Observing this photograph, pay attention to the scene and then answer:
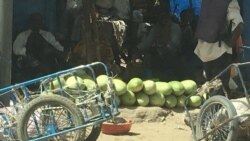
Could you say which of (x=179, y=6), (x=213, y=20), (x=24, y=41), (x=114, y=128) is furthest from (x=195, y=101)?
(x=179, y=6)

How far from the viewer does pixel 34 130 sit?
614cm

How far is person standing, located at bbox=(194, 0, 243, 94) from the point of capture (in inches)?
301

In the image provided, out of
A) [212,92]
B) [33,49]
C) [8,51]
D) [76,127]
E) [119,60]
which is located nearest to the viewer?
[76,127]

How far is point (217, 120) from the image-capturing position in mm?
6422

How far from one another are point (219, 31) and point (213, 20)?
17cm

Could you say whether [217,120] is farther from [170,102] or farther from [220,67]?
[170,102]

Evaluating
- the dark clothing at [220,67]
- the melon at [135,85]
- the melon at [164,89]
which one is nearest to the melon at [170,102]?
the melon at [164,89]

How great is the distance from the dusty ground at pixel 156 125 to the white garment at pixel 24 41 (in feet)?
6.67

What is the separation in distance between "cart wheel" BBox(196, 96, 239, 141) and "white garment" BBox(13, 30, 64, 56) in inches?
152

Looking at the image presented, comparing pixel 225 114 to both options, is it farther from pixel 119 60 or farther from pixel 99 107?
pixel 119 60

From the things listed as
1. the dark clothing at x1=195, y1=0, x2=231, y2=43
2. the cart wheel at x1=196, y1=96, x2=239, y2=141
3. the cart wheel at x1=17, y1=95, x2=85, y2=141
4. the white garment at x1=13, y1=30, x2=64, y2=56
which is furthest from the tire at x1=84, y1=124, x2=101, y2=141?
the white garment at x1=13, y1=30, x2=64, y2=56

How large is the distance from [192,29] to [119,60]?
1904 millimetres

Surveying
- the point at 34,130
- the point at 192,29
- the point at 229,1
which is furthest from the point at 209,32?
the point at 192,29

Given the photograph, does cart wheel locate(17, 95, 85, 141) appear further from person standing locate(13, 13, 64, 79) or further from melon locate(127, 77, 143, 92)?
person standing locate(13, 13, 64, 79)
